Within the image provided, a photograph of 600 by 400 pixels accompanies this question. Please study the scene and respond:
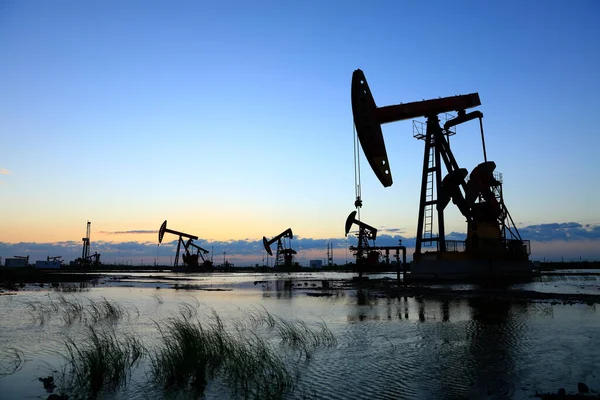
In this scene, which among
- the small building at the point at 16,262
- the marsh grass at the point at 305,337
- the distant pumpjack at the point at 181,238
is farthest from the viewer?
the small building at the point at 16,262

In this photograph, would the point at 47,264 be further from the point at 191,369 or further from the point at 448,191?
the point at 191,369

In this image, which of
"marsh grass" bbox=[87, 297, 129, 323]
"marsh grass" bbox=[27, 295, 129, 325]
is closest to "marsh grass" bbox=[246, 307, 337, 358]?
"marsh grass" bbox=[87, 297, 129, 323]

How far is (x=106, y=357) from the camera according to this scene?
8.84 meters

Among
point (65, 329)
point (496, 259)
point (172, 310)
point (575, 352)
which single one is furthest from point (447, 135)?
point (65, 329)

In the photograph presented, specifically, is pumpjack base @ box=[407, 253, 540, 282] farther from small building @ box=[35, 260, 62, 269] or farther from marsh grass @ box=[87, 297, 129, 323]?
small building @ box=[35, 260, 62, 269]

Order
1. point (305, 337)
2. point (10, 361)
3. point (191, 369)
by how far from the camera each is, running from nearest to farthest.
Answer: point (191, 369)
point (10, 361)
point (305, 337)

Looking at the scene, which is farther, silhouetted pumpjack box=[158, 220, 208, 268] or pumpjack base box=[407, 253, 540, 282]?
silhouetted pumpjack box=[158, 220, 208, 268]

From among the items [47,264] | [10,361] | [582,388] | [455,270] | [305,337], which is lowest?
[10,361]

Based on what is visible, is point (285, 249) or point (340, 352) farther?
point (285, 249)

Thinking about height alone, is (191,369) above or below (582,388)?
below

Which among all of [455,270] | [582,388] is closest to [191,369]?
[582,388]

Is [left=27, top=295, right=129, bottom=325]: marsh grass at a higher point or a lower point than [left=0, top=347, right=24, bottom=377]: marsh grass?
higher

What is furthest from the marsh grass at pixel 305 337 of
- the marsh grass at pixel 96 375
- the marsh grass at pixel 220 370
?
the marsh grass at pixel 96 375

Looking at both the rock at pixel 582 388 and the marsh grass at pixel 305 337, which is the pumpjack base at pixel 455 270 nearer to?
the marsh grass at pixel 305 337
